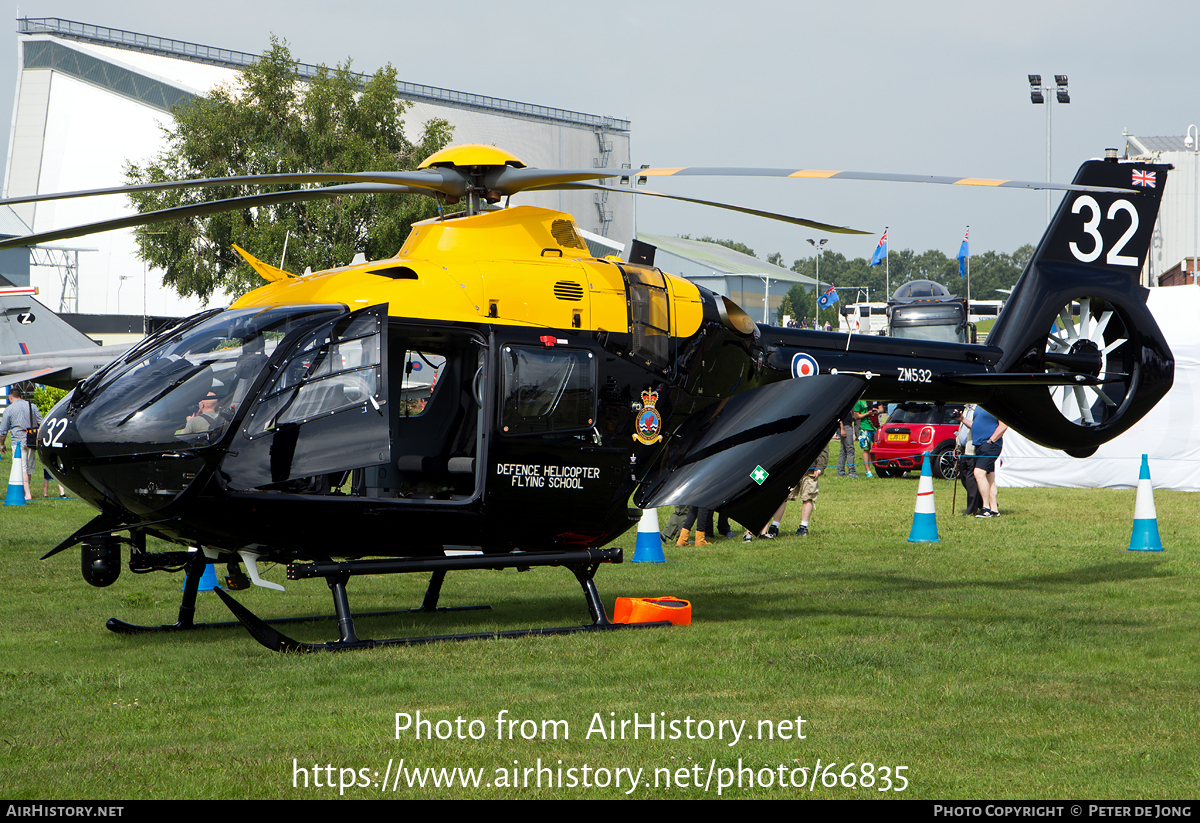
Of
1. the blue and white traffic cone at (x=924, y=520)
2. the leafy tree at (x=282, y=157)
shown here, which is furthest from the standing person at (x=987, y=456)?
the leafy tree at (x=282, y=157)

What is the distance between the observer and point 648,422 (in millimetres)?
8812

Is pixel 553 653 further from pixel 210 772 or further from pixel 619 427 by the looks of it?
pixel 210 772

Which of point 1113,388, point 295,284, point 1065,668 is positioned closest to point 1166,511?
point 1113,388

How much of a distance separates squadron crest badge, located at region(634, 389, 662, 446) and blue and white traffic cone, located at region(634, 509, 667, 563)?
4.29m

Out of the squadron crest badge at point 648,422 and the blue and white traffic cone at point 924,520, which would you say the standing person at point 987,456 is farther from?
the squadron crest badge at point 648,422

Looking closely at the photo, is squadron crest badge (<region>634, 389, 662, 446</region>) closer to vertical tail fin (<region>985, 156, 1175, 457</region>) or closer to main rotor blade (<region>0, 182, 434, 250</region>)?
main rotor blade (<region>0, 182, 434, 250</region>)

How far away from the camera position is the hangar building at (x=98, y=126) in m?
60.6

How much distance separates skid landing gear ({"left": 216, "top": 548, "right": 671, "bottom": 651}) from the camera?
25.5 ft

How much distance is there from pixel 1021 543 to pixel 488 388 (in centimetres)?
864

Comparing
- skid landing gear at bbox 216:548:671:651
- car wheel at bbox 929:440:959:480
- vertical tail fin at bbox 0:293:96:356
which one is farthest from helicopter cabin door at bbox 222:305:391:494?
car wheel at bbox 929:440:959:480

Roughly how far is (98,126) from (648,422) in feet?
204

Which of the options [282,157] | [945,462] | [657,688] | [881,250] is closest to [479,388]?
[657,688]

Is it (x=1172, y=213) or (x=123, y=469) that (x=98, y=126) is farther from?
(x=123, y=469)

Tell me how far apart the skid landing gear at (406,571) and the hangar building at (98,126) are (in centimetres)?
5222
